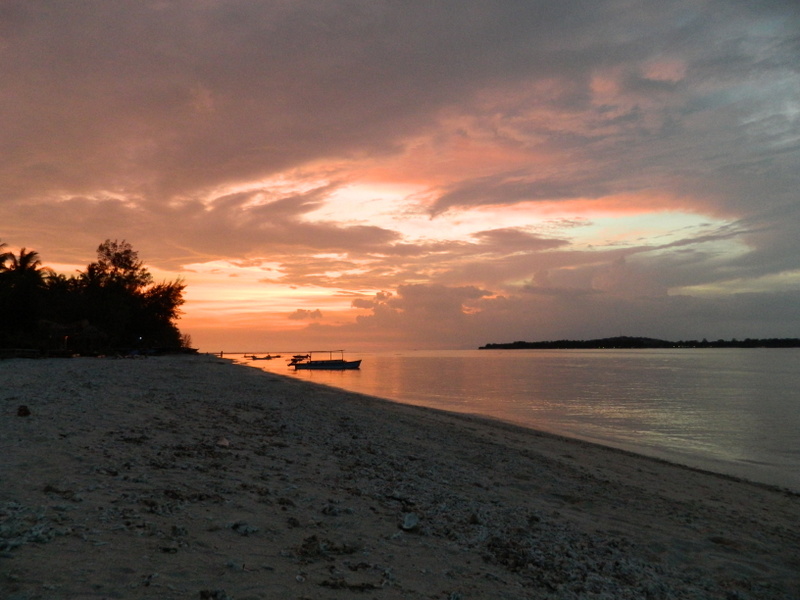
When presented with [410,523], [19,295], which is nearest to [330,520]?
[410,523]

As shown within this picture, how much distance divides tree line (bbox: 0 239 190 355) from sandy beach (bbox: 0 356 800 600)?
43.5m

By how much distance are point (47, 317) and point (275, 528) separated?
210 ft

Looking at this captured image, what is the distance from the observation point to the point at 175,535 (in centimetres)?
611

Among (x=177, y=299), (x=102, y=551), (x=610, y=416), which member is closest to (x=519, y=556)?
(x=102, y=551)

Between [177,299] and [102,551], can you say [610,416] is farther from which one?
[177,299]

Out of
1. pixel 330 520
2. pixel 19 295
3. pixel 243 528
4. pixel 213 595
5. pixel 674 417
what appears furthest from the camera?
pixel 19 295

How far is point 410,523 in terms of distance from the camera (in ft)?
26.1

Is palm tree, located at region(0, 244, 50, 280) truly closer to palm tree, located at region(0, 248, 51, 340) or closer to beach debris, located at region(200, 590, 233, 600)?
palm tree, located at region(0, 248, 51, 340)

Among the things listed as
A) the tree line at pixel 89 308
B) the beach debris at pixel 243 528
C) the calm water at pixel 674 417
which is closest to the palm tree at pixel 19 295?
the tree line at pixel 89 308

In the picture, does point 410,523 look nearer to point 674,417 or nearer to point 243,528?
point 243,528

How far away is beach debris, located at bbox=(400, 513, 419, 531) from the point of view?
7840 mm

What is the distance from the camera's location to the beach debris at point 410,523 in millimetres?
7840

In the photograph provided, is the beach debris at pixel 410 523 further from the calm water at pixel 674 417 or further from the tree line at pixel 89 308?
the tree line at pixel 89 308

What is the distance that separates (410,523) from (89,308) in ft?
234
